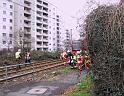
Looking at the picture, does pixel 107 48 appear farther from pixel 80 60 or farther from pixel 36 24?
pixel 36 24

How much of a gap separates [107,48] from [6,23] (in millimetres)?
72960

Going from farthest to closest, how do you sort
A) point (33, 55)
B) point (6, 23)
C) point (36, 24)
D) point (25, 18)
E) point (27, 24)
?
1. point (36, 24)
2. point (27, 24)
3. point (25, 18)
4. point (6, 23)
5. point (33, 55)

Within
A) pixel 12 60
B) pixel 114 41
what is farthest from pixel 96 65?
pixel 12 60

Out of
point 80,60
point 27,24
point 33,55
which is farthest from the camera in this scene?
point 27,24

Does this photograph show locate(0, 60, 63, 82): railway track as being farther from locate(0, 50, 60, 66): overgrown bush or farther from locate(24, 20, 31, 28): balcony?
locate(24, 20, 31, 28): balcony

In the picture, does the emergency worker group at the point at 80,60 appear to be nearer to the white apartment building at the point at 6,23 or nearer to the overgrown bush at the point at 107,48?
the overgrown bush at the point at 107,48

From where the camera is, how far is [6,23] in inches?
3113

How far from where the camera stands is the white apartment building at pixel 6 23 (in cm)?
7612

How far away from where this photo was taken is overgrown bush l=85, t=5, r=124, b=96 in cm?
792

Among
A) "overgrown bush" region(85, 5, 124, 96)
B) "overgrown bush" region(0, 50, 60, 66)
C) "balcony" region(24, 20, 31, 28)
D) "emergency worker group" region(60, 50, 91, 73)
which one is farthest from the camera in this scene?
"balcony" region(24, 20, 31, 28)

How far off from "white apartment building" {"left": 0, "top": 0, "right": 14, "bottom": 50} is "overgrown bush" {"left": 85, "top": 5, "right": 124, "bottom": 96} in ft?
221

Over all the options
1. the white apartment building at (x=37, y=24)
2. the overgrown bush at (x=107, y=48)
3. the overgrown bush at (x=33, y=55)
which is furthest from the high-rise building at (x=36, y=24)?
the overgrown bush at (x=107, y=48)

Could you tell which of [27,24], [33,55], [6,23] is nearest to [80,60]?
[33,55]

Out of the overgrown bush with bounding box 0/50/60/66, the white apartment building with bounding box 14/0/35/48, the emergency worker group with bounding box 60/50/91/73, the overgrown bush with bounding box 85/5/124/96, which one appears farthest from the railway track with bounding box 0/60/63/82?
the white apartment building with bounding box 14/0/35/48
